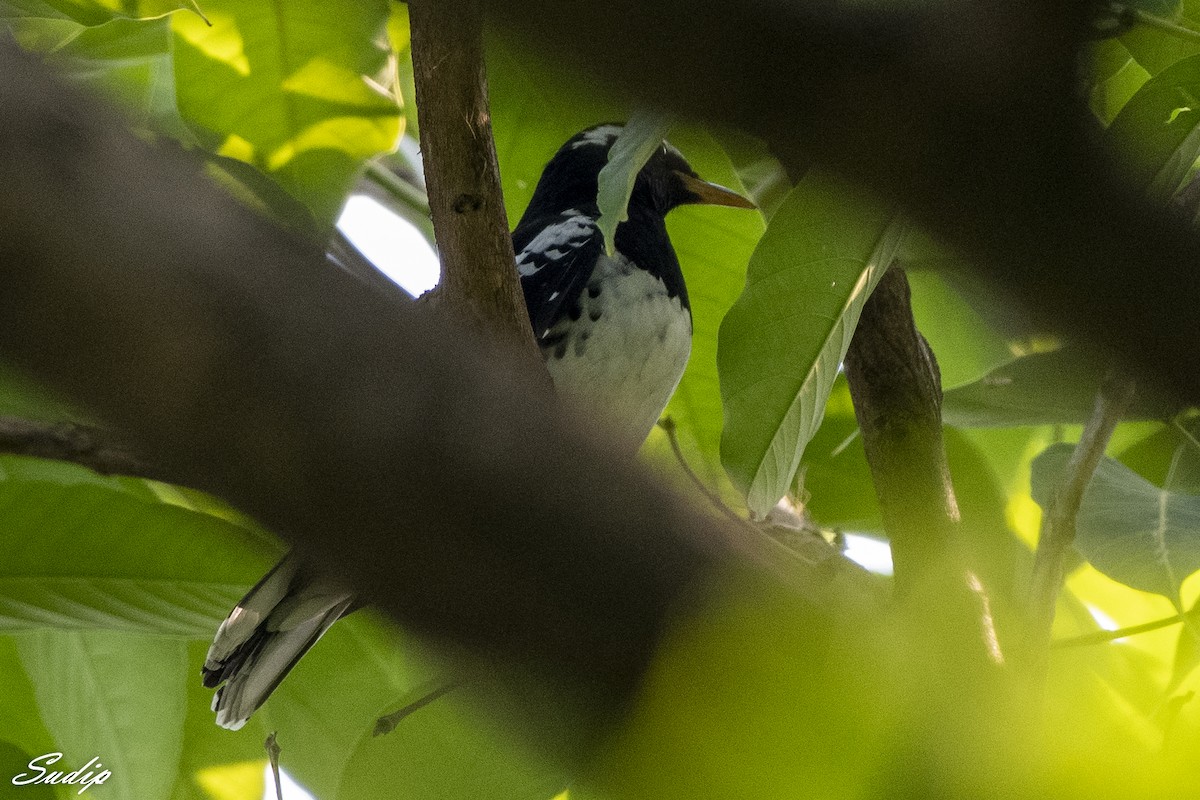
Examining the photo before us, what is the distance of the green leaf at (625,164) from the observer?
3.47ft

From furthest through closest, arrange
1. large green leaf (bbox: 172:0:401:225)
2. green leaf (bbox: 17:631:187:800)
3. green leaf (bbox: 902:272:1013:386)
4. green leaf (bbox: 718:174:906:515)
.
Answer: green leaf (bbox: 902:272:1013:386) → large green leaf (bbox: 172:0:401:225) → green leaf (bbox: 17:631:187:800) → green leaf (bbox: 718:174:906:515)

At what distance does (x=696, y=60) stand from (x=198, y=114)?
137 centimetres

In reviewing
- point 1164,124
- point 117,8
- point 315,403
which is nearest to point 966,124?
point 315,403

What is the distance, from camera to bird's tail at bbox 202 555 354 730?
5.25 ft

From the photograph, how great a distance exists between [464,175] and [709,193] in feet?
4.49

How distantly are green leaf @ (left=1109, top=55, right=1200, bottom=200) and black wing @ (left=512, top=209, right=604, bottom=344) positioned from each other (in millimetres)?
1125

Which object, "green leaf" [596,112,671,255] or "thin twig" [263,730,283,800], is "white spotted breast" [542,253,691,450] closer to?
"thin twig" [263,730,283,800]

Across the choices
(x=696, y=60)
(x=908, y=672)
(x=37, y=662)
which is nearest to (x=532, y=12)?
(x=696, y=60)

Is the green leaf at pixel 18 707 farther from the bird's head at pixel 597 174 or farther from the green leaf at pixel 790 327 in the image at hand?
the bird's head at pixel 597 174

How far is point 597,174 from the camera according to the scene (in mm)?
2527

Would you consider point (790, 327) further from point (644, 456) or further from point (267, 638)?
point (267, 638)

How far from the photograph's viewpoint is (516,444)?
27.3 inches

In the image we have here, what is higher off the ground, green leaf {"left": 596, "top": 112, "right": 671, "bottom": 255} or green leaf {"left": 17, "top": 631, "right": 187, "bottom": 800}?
green leaf {"left": 596, "top": 112, "right": 671, "bottom": 255}

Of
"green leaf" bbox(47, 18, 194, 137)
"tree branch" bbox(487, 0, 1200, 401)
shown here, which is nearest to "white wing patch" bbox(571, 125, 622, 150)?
"green leaf" bbox(47, 18, 194, 137)
